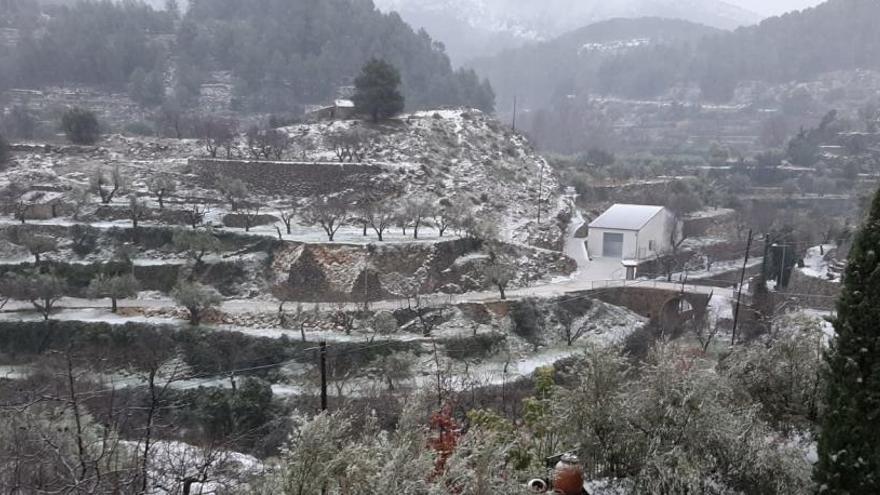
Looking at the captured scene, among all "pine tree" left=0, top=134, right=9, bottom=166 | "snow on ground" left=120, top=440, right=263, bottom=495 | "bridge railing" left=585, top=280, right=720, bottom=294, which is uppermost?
"pine tree" left=0, top=134, right=9, bottom=166

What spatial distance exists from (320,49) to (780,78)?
58.2 m

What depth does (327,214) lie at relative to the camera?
27047 millimetres

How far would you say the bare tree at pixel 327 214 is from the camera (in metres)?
25.7

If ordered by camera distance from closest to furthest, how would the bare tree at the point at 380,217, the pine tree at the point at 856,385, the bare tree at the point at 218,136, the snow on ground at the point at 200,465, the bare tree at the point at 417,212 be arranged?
the pine tree at the point at 856,385
the snow on ground at the point at 200,465
the bare tree at the point at 380,217
the bare tree at the point at 417,212
the bare tree at the point at 218,136

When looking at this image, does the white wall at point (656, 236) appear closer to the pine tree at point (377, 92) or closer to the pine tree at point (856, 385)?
the pine tree at point (377, 92)

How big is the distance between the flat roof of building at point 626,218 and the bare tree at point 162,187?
20.5 m

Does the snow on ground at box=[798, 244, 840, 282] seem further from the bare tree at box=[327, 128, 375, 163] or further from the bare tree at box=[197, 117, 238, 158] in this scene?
the bare tree at box=[197, 117, 238, 158]

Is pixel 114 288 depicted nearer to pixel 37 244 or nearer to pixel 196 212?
pixel 37 244

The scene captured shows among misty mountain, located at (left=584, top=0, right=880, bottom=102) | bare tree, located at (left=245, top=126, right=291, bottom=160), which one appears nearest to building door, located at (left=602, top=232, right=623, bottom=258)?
bare tree, located at (left=245, top=126, right=291, bottom=160)

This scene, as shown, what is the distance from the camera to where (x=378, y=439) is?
636 cm

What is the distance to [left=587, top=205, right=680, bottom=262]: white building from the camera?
1178 inches

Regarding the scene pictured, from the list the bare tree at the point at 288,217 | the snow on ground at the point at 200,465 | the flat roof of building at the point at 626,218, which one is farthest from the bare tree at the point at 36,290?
the flat roof of building at the point at 626,218

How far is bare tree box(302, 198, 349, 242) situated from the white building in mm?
12625

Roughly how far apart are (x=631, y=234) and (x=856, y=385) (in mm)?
24413
